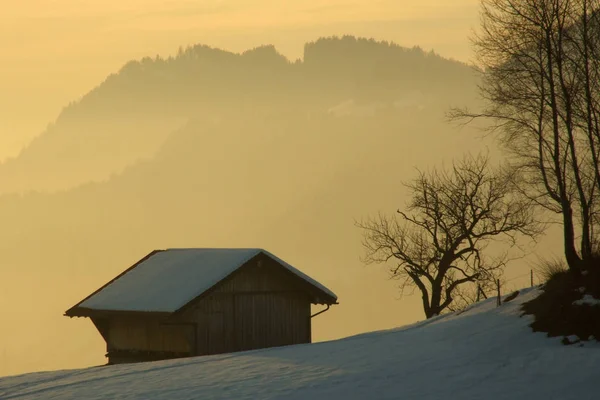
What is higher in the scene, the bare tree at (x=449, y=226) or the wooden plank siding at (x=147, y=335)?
the bare tree at (x=449, y=226)

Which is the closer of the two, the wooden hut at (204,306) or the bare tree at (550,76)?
the bare tree at (550,76)

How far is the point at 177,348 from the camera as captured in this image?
141 ft

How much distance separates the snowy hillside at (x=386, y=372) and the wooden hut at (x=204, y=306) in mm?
6770

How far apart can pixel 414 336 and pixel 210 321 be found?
10630 mm

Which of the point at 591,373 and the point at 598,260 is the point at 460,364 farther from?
the point at 598,260

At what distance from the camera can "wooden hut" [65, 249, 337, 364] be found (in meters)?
42.8

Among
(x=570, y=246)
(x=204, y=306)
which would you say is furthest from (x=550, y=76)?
(x=204, y=306)

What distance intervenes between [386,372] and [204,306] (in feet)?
51.1

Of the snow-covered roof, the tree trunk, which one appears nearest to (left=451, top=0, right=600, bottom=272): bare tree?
the tree trunk

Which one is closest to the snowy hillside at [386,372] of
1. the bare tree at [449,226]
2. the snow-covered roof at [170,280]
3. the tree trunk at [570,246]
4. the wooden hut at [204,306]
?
the tree trunk at [570,246]

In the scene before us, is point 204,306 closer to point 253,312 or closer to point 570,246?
point 253,312

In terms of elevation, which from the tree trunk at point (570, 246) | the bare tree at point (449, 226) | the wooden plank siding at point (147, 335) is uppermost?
the bare tree at point (449, 226)

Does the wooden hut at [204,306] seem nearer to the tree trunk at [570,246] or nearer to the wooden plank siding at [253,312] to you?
the wooden plank siding at [253,312]

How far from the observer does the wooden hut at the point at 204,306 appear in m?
42.8
